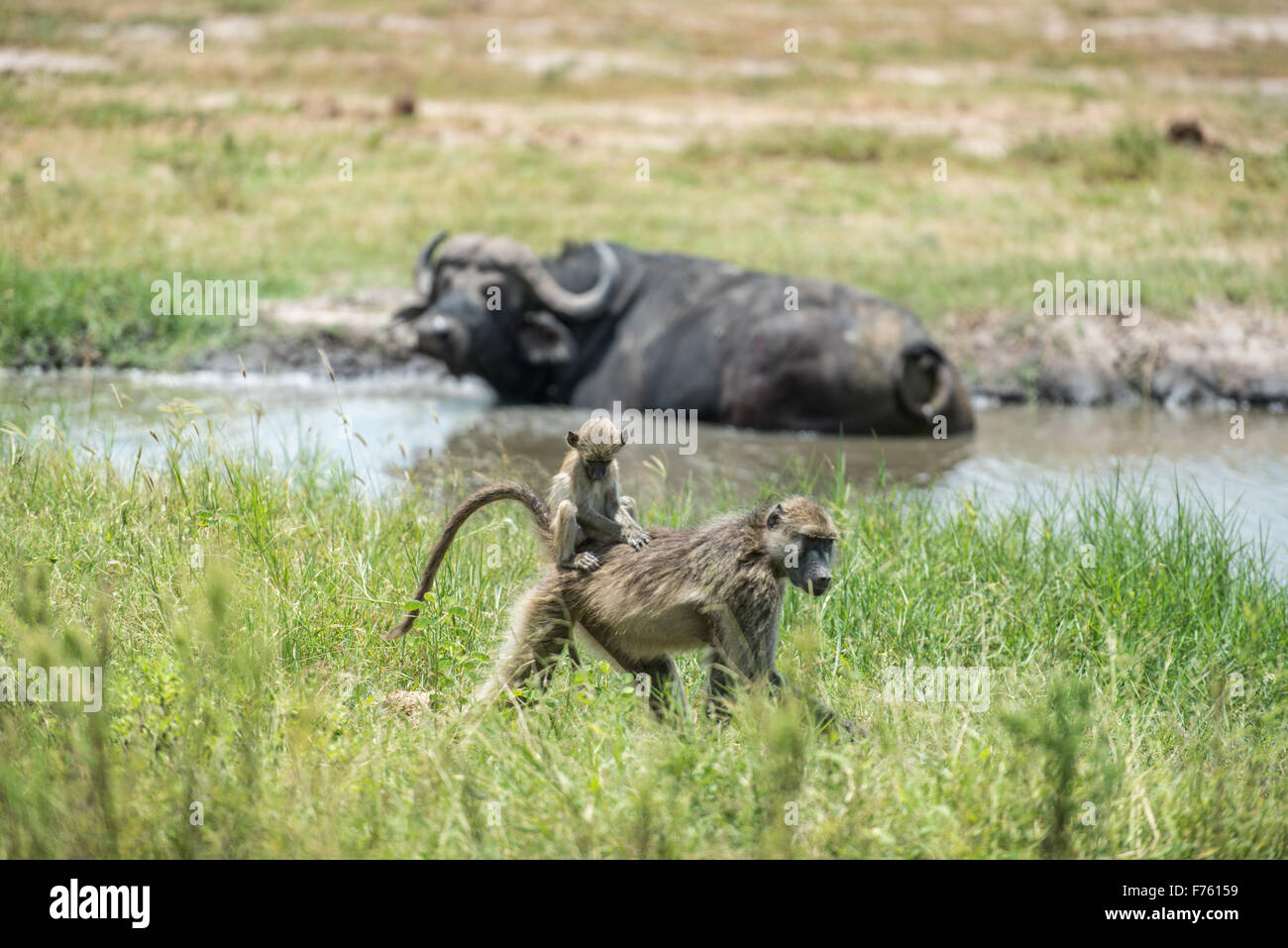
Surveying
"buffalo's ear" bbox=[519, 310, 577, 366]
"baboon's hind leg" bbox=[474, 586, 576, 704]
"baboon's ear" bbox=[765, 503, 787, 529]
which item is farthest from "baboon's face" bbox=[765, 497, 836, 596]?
"buffalo's ear" bbox=[519, 310, 577, 366]

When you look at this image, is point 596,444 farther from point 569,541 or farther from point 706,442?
point 706,442

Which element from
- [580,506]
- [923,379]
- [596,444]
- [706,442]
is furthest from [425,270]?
[596,444]

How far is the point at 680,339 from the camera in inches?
530

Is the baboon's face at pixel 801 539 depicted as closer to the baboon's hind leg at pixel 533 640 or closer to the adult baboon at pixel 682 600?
the adult baboon at pixel 682 600

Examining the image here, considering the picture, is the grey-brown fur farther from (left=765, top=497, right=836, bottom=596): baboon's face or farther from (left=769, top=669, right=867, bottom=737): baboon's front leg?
(left=769, top=669, right=867, bottom=737): baboon's front leg

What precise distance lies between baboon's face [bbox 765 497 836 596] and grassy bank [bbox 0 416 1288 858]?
0.94 feet

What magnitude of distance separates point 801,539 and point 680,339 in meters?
9.16

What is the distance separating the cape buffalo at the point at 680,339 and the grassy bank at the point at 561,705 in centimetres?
536

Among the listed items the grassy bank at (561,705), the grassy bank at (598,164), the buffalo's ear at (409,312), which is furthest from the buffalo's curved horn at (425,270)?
the grassy bank at (561,705)

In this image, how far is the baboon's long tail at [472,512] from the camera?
4.79m

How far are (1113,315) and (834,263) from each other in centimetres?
408

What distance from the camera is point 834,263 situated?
17.1m
